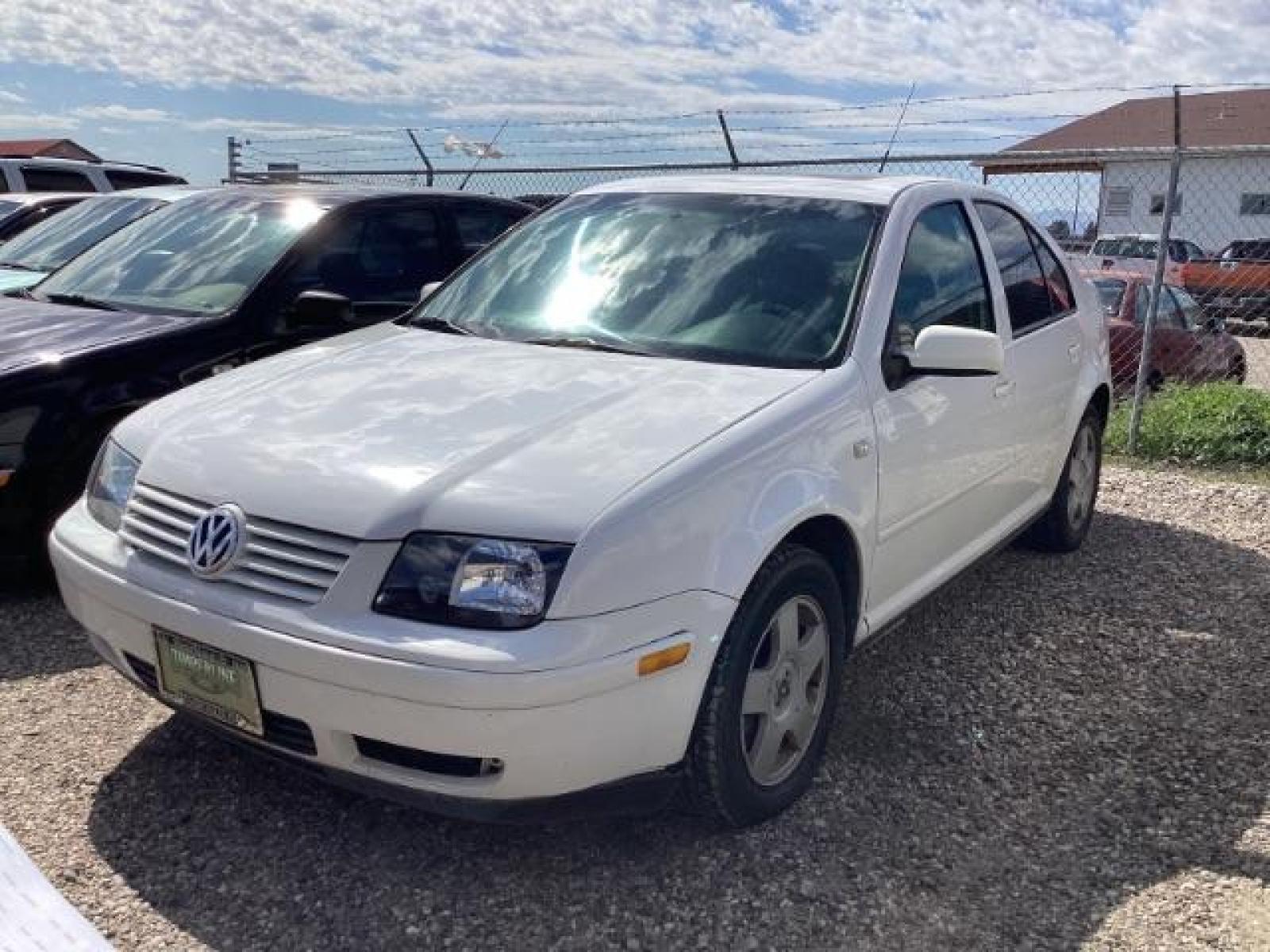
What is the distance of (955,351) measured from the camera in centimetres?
354

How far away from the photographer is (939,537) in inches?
158

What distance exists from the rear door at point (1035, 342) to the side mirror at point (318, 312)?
8.54 feet

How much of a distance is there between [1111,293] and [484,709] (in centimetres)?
977

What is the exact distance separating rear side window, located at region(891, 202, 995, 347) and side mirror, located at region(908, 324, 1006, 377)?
0.14m

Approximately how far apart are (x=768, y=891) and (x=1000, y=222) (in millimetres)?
2960

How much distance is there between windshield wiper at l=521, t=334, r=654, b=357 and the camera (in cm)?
364

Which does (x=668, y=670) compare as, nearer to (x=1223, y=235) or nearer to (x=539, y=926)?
(x=539, y=926)

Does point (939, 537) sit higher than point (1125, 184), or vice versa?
point (939, 537)

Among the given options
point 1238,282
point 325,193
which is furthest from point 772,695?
point 1238,282

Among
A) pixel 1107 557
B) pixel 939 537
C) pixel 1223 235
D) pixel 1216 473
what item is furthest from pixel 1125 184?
pixel 939 537

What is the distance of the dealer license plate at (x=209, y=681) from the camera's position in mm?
2779

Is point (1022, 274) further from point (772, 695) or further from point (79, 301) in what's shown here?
point (79, 301)

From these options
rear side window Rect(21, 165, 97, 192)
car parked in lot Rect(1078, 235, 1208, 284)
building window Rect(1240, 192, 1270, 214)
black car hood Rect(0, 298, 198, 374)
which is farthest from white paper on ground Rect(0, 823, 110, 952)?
building window Rect(1240, 192, 1270, 214)

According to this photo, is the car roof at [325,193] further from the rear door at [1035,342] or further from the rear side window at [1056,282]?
the rear side window at [1056,282]
